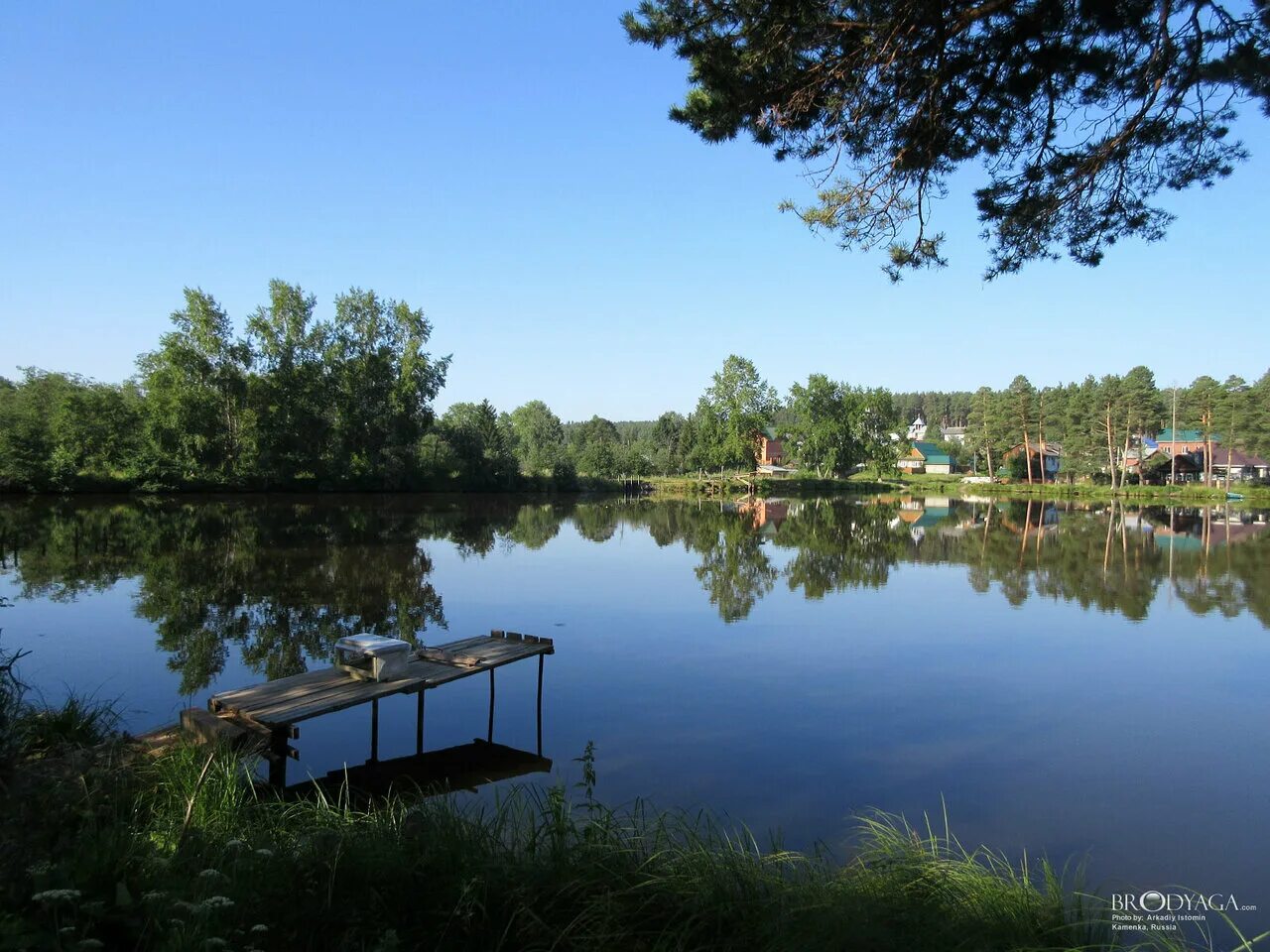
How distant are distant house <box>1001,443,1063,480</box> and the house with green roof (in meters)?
15.1

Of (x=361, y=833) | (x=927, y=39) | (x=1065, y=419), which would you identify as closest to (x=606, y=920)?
(x=361, y=833)

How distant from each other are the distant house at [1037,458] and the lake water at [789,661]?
1907 inches

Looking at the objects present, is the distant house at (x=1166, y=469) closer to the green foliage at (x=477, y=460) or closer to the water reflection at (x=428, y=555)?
the water reflection at (x=428, y=555)

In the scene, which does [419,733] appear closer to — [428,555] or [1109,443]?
[428,555]

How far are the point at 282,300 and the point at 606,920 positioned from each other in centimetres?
5383

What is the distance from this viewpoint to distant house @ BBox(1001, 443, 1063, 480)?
74.4m

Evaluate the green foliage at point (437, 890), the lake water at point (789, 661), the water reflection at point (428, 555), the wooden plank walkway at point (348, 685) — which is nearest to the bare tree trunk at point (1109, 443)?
the water reflection at point (428, 555)

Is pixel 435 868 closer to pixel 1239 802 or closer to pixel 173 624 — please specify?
pixel 1239 802

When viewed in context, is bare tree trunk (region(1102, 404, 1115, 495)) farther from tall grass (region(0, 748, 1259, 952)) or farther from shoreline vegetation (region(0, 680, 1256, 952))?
tall grass (region(0, 748, 1259, 952))

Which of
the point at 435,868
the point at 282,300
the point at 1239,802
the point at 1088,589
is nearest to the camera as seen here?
the point at 435,868

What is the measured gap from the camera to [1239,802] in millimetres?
7875

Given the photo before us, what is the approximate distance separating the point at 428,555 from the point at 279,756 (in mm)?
17101

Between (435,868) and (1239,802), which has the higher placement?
(435,868)

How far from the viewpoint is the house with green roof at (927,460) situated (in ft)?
331
